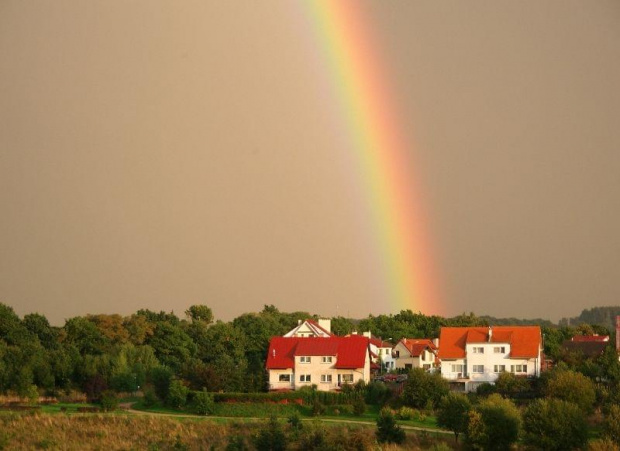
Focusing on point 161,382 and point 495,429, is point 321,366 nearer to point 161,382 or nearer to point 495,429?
point 161,382

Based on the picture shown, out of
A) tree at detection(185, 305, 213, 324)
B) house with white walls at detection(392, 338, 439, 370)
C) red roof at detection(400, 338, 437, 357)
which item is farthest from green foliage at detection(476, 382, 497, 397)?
tree at detection(185, 305, 213, 324)

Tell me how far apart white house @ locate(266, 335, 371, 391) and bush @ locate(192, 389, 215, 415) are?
30.6ft

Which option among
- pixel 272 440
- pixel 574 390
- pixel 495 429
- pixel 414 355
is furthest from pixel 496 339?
pixel 272 440

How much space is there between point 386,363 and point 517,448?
3637 centimetres

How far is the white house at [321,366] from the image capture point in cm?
5916

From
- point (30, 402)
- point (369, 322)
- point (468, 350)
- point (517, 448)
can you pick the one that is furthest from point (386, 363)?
point (517, 448)

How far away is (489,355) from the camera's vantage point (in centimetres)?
6112

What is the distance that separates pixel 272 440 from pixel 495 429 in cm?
926

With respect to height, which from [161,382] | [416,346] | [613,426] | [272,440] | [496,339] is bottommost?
[272,440]

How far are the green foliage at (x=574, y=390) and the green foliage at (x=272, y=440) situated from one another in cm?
1326

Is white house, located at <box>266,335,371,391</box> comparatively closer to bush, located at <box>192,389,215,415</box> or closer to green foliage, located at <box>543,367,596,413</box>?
bush, located at <box>192,389,215,415</box>

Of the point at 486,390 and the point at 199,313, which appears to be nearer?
the point at 486,390

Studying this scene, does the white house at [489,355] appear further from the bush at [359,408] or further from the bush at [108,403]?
the bush at [108,403]

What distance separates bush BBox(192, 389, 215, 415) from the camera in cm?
5009
